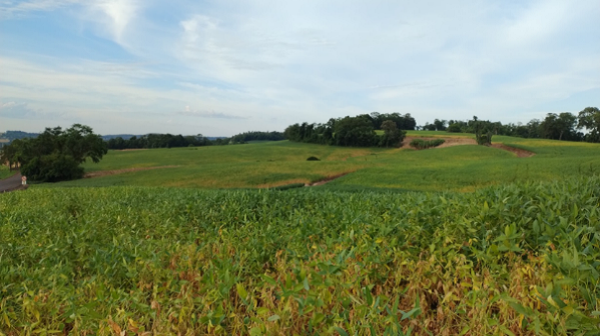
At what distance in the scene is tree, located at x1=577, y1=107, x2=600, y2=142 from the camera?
61.1 metres

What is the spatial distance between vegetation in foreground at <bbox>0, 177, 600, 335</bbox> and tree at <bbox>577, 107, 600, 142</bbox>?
73.1 metres

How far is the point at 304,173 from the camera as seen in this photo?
34719 mm

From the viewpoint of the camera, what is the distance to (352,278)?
3170mm

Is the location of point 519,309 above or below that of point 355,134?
below

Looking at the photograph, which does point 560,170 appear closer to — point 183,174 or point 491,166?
point 491,166

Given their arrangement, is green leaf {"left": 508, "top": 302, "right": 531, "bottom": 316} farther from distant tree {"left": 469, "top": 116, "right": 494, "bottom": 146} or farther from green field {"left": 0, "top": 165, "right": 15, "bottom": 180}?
distant tree {"left": 469, "top": 116, "right": 494, "bottom": 146}

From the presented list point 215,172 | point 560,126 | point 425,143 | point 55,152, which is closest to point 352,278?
point 215,172

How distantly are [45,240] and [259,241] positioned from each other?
10.8 feet

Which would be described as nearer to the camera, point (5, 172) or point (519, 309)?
point (519, 309)

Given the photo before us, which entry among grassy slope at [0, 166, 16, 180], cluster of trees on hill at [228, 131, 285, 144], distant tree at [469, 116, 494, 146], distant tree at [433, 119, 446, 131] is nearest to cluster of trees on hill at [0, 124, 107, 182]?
grassy slope at [0, 166, 16, 180]

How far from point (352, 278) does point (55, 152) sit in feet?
163

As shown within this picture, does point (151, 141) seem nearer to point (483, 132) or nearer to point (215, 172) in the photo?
point (215, 172)

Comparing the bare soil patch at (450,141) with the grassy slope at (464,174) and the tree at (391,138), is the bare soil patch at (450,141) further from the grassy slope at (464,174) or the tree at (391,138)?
the grassy slope at (464,174)

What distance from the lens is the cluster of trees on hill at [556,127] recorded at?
205 feet
